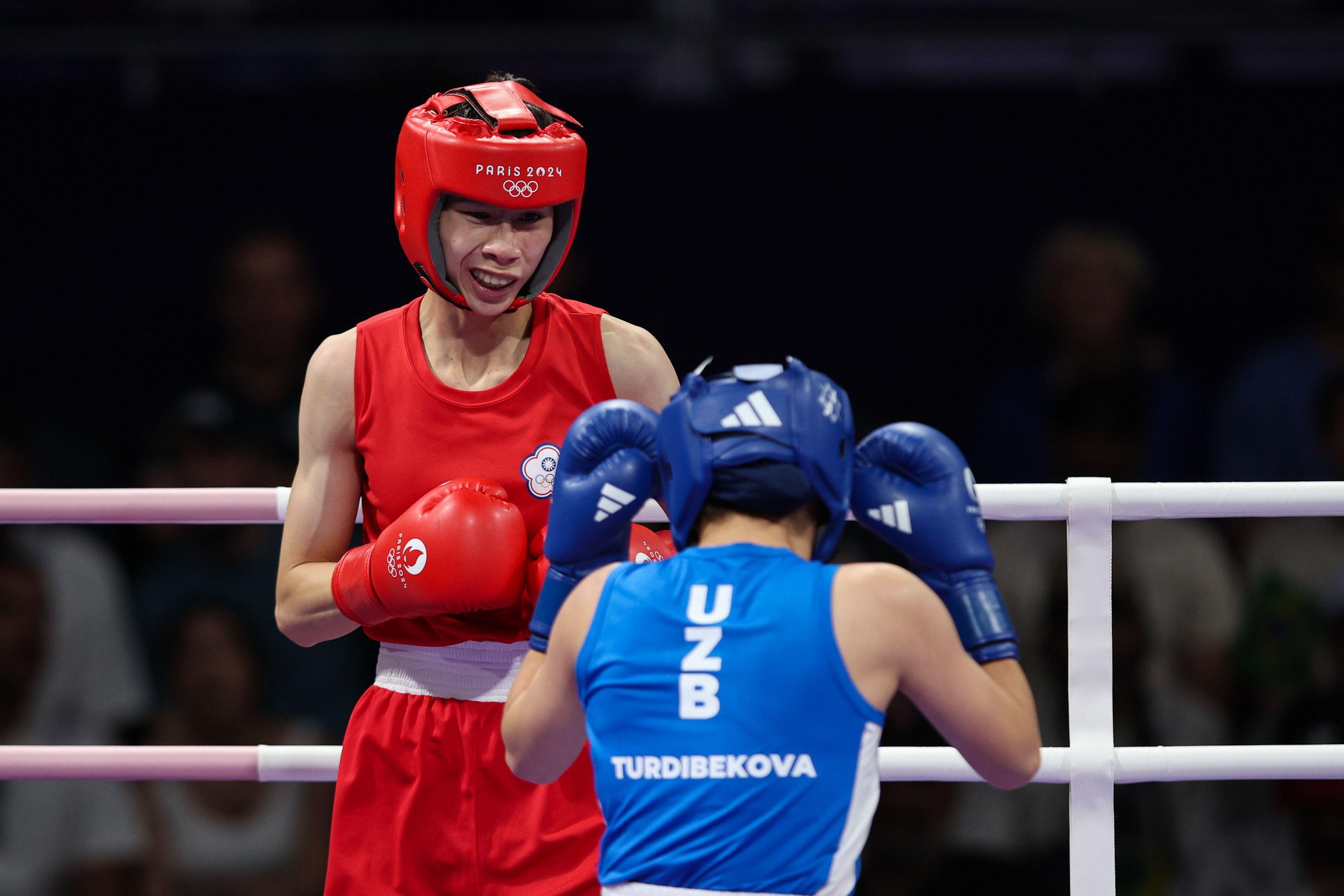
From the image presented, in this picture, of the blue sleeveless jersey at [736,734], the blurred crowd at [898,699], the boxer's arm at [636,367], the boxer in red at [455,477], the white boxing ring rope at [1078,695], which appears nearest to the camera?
the blue sleeveless jersey at [736,734]

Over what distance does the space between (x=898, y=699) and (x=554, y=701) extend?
7.88ft

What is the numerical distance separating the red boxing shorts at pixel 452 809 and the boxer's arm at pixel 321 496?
152mm

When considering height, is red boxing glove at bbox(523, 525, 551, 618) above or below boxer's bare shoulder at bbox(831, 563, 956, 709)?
below

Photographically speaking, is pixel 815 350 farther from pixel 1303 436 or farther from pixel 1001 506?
pixel 1001 506

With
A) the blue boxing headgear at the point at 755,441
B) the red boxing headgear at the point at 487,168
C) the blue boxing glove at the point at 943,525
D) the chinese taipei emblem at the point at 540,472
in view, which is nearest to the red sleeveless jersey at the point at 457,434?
the chinese taipei emblem at the point at 540,472

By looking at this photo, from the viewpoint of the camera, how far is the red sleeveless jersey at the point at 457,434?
75.9 inches

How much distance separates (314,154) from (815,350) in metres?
1.65

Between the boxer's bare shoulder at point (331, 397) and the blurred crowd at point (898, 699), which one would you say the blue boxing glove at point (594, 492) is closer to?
the boxer's bare shoulder at point (331, 397)

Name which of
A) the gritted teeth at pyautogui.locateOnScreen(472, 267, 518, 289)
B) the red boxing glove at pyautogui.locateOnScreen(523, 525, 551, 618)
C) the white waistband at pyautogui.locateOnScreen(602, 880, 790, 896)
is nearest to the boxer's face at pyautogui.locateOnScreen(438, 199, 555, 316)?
the gritted teeth at pyautogui.locateOnScreen(472, 267, 518, 289)

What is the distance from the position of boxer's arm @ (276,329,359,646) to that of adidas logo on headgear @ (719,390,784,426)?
593 mm

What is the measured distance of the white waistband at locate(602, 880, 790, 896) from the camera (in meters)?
1.54

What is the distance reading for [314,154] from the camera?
476 centimetres

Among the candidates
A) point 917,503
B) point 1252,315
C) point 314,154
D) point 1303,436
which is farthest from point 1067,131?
point 917,503

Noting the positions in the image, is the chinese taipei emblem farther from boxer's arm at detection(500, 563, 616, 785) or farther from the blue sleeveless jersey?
the blue sleeveless jersey
